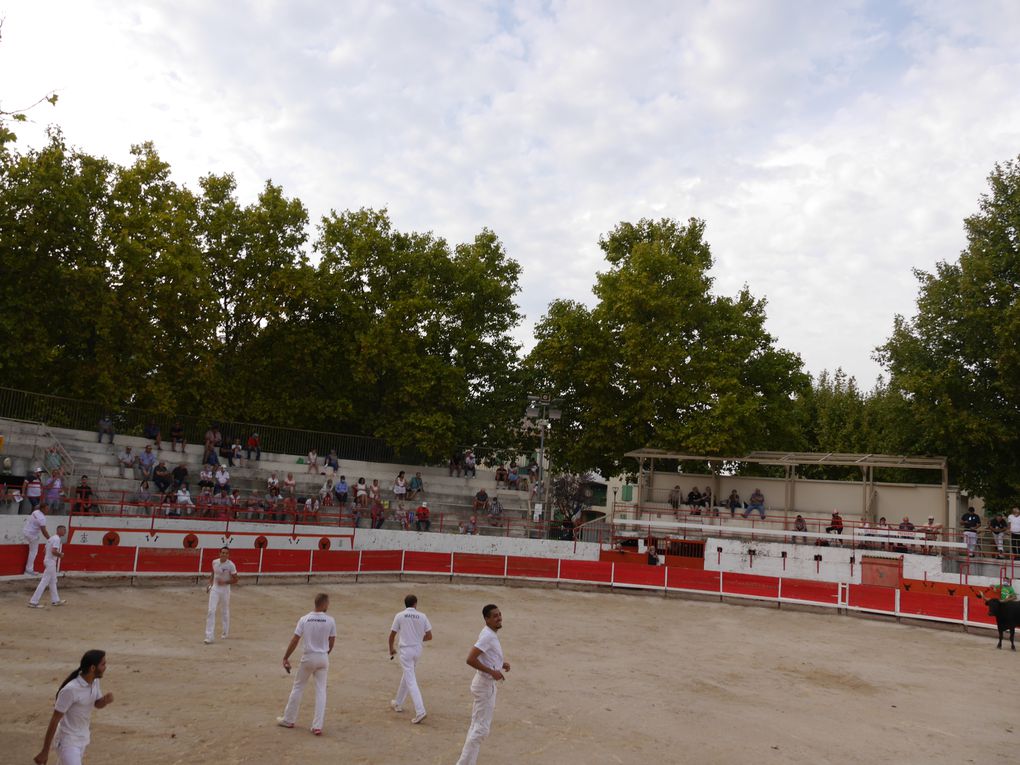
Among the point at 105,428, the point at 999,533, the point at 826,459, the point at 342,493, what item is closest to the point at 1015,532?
the point at 999,533

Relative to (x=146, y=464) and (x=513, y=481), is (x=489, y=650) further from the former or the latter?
(x=513, y=481)

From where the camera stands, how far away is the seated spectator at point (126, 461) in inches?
1127

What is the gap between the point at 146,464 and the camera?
2881cm

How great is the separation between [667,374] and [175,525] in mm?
23711

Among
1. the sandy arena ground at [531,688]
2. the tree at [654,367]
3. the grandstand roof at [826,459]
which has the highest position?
the tree at [654,367]

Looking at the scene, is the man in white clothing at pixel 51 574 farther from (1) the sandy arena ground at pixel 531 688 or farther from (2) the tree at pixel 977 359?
(2) the tree at pixel 977 359

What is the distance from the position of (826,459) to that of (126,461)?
2731 centimetres

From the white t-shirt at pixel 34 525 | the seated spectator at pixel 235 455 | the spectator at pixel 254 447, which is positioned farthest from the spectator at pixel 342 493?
the white t-shirt at pixel 34 525

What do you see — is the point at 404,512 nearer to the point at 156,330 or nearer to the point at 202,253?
the point at 156,330

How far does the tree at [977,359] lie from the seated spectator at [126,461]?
30.5 meters

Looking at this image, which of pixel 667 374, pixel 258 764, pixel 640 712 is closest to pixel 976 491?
pixel 667 374

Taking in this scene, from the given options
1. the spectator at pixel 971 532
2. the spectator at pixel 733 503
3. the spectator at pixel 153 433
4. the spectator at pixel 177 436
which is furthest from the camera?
the spectator at pixel 733 503

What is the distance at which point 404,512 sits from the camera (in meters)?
32.0

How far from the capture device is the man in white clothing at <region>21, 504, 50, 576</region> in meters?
19.0
